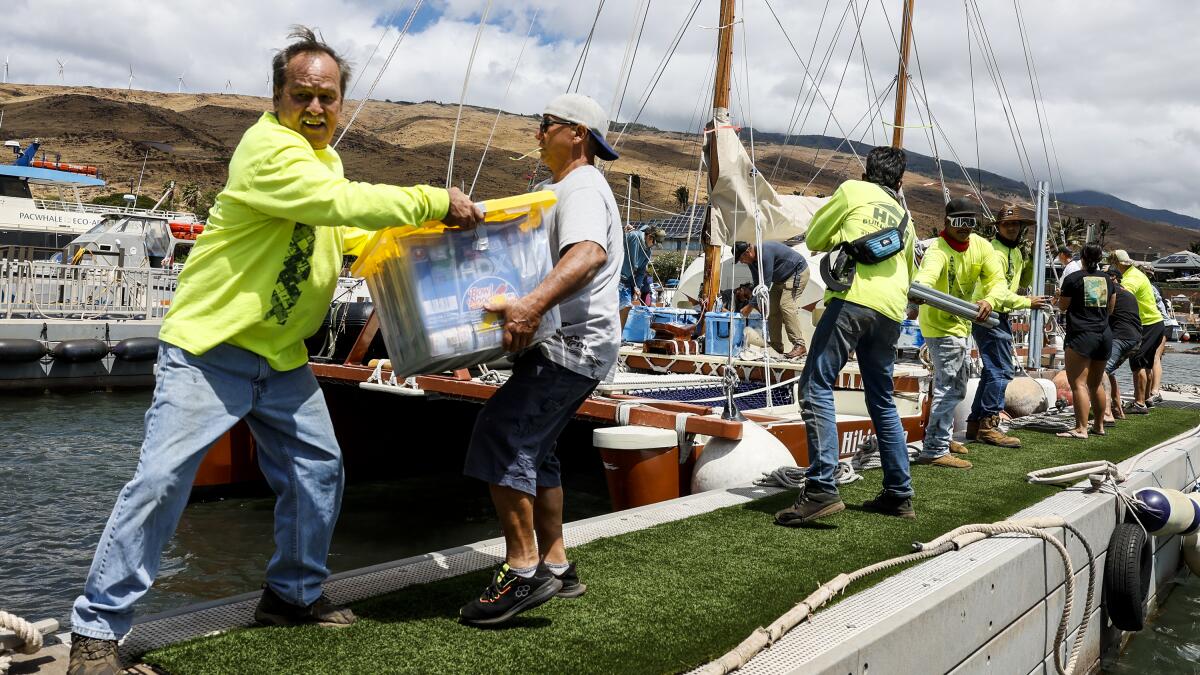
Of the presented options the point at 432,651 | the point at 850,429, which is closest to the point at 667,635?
the point at 432,651

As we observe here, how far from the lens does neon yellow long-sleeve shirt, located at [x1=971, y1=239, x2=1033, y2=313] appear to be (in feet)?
24.8

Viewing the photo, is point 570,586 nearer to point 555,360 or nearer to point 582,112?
point 555,360

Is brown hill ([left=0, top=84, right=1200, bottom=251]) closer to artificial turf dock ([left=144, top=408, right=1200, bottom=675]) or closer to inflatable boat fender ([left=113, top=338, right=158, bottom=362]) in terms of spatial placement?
inflatable boat fender ([left=113, top=338, right=158, bottom=362])

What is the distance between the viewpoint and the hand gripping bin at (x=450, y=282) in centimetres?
301

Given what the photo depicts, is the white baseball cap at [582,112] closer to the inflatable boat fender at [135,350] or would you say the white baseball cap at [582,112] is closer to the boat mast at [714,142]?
the boat mast at [714,142]

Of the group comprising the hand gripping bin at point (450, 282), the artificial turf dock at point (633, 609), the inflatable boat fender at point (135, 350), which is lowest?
the inflatable boat fender at point (135, 350)

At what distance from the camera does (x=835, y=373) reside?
5.06 meters

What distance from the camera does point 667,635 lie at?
325 centimetres

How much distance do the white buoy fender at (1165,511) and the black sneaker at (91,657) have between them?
18.4 feet

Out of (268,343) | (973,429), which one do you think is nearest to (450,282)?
(268,343)

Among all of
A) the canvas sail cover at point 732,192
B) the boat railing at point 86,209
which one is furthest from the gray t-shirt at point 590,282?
the boat railing at point 86,209

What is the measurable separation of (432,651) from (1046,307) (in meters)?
6.27

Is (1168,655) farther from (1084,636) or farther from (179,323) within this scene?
(179,323)

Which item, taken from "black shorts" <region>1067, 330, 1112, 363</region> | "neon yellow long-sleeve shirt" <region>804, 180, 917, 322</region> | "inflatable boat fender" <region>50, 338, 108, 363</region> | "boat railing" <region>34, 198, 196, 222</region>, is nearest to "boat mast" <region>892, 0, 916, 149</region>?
"black shorts" <region>1067, 330, 1112, 363</region>
